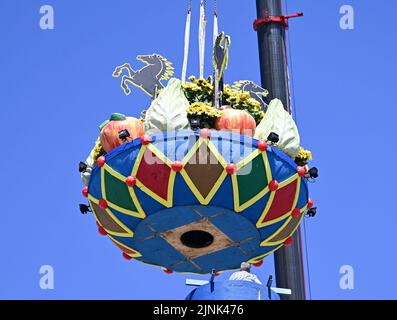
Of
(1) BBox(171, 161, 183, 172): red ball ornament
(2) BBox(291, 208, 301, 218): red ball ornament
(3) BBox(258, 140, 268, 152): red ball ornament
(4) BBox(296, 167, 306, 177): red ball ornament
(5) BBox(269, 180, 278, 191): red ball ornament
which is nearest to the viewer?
(1) BBox(171, 161, 183, 172): red ball ornament

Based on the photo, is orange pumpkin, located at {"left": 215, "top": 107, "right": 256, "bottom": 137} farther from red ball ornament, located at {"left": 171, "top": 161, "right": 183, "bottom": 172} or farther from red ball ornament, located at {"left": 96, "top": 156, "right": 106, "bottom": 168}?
red ball ornament, located at {"left": 96, "top": 156, "right": 106, "bottom": 168}

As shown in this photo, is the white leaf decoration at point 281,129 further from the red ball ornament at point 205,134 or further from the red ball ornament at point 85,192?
the red ball ornament at point 85,192

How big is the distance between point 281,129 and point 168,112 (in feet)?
5.39

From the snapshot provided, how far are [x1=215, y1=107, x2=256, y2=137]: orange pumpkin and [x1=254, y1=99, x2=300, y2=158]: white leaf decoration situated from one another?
29 centimetres

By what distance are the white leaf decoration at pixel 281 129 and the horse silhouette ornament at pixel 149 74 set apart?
1851 mm

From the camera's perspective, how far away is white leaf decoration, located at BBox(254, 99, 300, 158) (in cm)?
1593

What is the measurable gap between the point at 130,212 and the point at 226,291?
290 cm

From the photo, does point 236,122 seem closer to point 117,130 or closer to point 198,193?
point 198,193

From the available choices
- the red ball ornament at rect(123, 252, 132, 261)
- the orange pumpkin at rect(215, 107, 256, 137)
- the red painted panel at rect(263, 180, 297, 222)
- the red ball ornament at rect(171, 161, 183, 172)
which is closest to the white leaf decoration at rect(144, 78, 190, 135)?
the orange pumpkin at rect(215, 107, 256, 137)

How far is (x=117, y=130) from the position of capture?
15922mm

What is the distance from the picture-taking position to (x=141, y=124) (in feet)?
52.5

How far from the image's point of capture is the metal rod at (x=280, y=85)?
2038 centimetres
